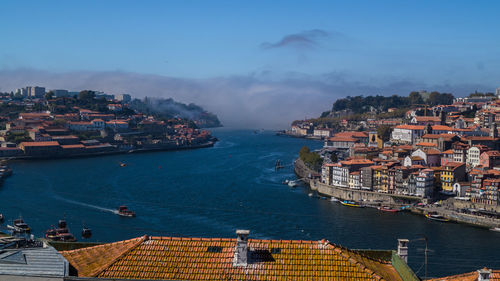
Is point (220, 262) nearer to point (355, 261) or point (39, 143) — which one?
point (355, 261)

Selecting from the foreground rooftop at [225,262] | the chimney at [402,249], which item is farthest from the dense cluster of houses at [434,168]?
the foreground rooftop at [225,262]

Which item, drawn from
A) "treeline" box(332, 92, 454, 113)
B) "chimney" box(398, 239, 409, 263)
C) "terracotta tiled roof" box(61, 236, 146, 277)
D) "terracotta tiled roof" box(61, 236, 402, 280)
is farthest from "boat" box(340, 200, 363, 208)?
"treeline" box(332, 92, 454, 113)

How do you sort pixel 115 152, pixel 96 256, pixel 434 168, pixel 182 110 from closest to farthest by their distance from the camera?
pixel 96 256 < pixel 434 168 < pixel 115 152 < pixel 182 110

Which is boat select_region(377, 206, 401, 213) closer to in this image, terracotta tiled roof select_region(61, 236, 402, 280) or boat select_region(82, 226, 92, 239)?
boat select_region(82, 226, 92, 239)

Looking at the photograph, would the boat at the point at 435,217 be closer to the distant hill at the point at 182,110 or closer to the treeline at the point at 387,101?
the treeline at the point at 387,101

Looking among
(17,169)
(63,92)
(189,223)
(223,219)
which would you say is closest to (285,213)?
(223,219)

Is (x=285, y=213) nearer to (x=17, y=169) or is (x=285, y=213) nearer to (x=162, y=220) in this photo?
(x=162, y=220)

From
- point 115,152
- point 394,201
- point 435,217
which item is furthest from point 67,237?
point 115,152
